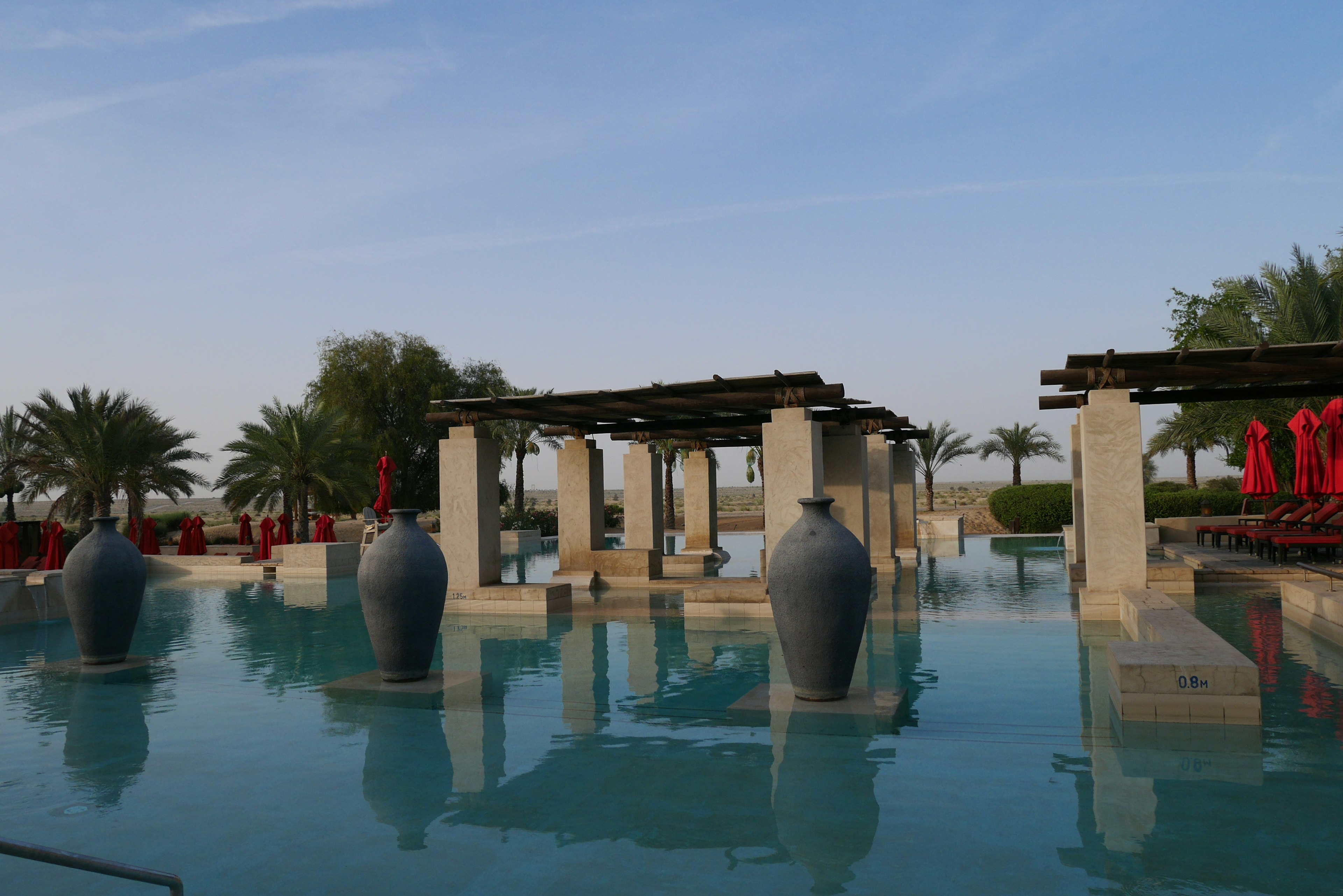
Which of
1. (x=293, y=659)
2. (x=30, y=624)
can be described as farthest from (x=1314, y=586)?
(x=30, y=624)

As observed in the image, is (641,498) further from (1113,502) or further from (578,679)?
(578,679)

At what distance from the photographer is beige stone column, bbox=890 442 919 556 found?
71.1 feet

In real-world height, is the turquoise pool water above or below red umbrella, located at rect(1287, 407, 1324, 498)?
below

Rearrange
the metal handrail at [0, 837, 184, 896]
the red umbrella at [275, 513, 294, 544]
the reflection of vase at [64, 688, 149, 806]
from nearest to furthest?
the metal handrail at [0, 837, 184, 896] → the reflection of vase at [64, 688, 149, 806] → the red umbrella at [275, 513, 294, 544]

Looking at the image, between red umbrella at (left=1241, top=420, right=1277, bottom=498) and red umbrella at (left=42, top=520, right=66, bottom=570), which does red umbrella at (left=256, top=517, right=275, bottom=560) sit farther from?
red umbrella at (left=1241, top=420, right=1277, bottom=498)

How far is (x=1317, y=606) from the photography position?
32.8 feet

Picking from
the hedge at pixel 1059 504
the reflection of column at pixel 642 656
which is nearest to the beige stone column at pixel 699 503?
the reflection of column at pixel 642 656

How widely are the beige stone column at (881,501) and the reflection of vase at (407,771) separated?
13.1m

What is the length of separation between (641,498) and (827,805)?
51.4 feet

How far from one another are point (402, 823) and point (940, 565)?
1698cm

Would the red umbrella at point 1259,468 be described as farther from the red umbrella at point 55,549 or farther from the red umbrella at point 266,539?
the red umbrella at point 266,539

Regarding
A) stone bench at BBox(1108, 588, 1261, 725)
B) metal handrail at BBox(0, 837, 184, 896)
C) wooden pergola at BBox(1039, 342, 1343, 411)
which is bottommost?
stone bench at BBox(1108, 588, 1261, 725)

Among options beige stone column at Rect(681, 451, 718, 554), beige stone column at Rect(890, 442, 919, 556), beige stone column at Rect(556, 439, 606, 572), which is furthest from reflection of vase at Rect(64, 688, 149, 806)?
beige stone column at Rect(890, 442, 919, 556)

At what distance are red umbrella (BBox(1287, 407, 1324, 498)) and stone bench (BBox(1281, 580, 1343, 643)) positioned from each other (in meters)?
1.54
